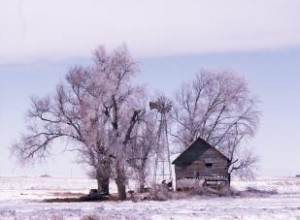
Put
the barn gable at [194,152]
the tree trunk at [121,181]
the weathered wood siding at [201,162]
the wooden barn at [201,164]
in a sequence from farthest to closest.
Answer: the barn gable at [194,152]
the weathered wood siding at [201,162]
the wooden barn at [201,164]
the tree trunk at [121,181]

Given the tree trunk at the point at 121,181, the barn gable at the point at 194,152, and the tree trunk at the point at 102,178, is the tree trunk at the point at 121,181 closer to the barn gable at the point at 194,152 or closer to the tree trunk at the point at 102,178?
the tree trunk at the point at 102,178

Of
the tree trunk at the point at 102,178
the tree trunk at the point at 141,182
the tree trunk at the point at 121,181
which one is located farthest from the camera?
the tree trunk at the point at 102,178

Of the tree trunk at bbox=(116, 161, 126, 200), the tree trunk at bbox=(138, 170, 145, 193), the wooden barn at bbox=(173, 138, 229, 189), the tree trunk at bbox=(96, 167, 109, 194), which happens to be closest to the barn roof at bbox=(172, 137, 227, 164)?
the wooden barn at bbox=(173, 138, 229, 189)

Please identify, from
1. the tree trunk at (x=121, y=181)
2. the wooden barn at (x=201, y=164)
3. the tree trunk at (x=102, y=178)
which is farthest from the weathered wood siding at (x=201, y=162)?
the tree trunk at (x=121, y=181)

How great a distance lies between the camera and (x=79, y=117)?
51.5 meters

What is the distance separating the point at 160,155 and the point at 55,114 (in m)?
9.35

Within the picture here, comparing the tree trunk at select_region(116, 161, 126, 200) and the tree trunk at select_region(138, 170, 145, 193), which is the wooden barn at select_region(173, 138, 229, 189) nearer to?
the tree trunk at select_region(138, 170, 145, 193)

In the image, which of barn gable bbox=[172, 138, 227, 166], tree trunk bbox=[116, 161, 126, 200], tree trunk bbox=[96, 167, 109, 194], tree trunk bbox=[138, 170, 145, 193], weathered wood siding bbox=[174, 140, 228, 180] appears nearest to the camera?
tree trunk bbox=[116, 161, 126, 200]

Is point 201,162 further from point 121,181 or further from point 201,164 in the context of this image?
point 121,181

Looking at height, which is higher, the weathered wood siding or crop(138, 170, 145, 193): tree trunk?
the weathered wood siding

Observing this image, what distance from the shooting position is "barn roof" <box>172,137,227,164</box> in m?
57.2

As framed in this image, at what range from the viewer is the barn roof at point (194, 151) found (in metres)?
57.2

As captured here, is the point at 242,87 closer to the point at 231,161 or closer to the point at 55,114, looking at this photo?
the point at 231,161

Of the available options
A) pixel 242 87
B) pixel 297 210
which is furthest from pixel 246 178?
pixel 297 210
